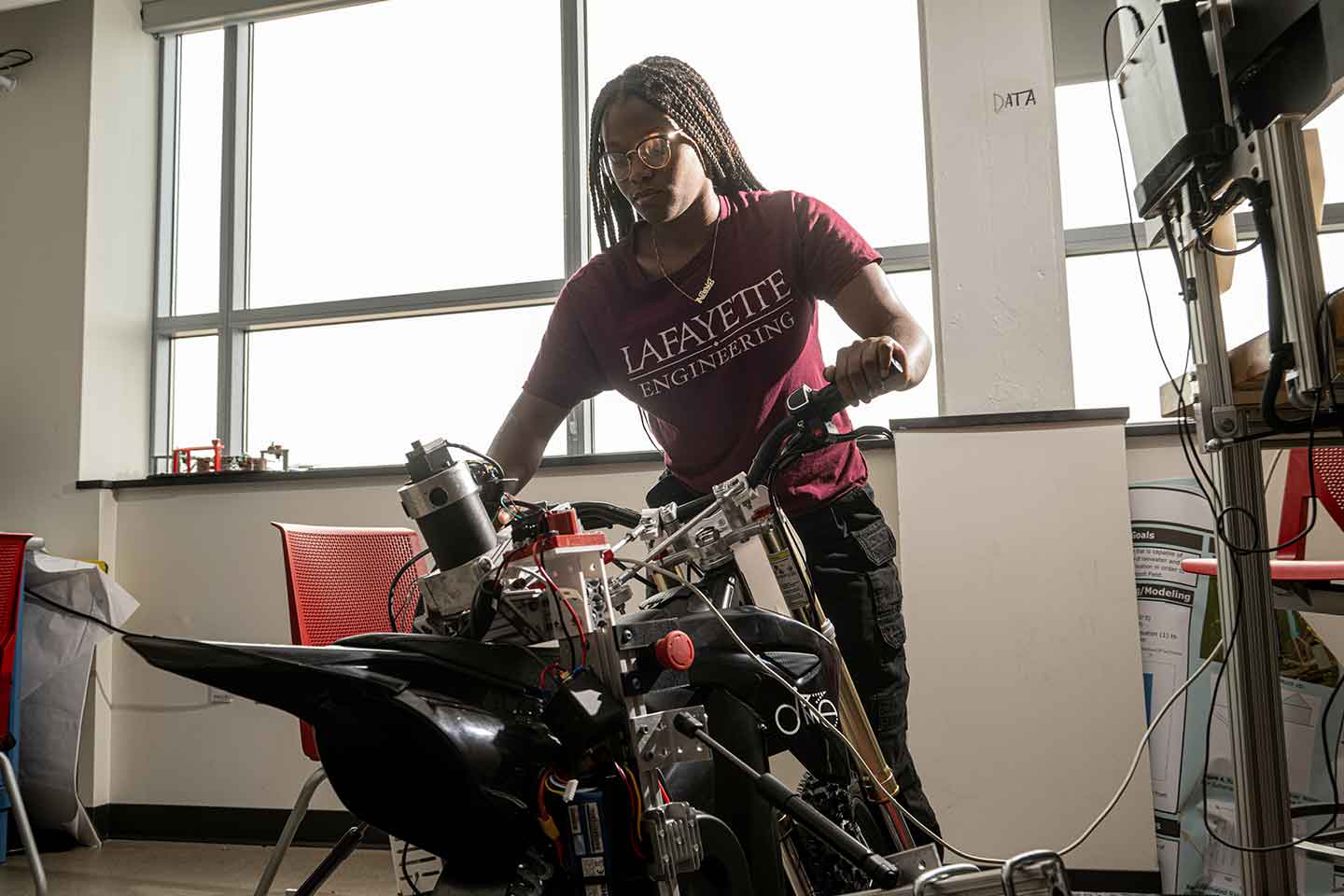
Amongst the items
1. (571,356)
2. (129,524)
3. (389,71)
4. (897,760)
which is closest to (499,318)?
(389,71)

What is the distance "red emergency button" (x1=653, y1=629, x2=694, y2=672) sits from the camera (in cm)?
78

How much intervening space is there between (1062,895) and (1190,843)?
1.65 meters

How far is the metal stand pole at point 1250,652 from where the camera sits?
1.31m

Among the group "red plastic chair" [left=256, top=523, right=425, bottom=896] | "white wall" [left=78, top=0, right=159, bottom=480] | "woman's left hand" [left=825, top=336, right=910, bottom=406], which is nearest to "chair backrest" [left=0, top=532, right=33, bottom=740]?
"red plastic chair" [left=256, top=523, right=425, bottom=896]

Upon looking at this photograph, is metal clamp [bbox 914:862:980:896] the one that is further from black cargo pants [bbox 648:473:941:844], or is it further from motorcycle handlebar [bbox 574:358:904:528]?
black cargo pants [bbox 648:473:941:844]

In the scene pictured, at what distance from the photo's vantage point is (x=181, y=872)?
257 cm

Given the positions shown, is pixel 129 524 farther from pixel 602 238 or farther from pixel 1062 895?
pixel 1062 895

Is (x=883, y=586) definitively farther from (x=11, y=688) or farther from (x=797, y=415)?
(x=11, y=688)

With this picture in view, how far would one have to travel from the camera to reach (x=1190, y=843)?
6.91ft

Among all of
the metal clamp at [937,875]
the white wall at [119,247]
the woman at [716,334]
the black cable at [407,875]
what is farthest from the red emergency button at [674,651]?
the white wall at [119,247]

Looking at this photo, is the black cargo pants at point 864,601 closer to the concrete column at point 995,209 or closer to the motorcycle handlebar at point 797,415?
the motorcycle handlebar at point 797,415

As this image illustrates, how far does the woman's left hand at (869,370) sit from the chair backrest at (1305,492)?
4.53 ft

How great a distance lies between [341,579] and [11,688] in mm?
886

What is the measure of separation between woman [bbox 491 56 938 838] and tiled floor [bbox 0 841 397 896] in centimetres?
149
